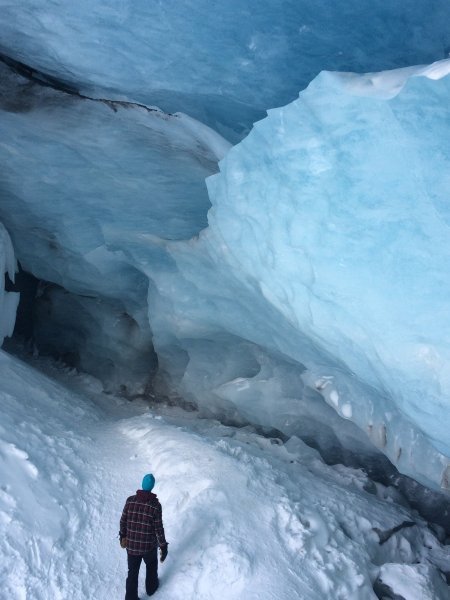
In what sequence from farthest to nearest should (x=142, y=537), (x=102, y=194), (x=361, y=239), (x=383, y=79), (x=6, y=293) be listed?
(x=6, y=293), (x=102, y=194), (x=361, y=239), (x=142, y=537), (x=383, y=79)

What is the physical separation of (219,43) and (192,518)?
4334 mm

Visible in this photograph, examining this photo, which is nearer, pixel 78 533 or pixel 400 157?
pixel 400 157

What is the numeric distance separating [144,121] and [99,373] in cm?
666

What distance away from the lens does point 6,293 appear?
27.5ft

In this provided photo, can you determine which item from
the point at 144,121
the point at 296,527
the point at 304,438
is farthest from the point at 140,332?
the point at 296,527

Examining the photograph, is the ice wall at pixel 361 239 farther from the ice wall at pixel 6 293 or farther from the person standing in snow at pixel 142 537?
the ice wall at pixel 6 293

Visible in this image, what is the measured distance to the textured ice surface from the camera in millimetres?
3865

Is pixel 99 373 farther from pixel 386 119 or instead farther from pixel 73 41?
pixel 386 119

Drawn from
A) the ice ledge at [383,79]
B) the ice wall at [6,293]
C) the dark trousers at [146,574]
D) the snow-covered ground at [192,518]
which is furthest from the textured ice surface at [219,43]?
the dark trousers at [146,574]

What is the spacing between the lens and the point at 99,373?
11008 millimetres

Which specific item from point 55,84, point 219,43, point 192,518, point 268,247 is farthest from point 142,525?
point 55,84

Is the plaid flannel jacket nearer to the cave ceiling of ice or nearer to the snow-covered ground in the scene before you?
the snow-covered ground

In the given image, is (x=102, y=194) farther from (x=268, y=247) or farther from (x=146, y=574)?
(x=146, y=574)

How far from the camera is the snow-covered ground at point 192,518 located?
4098mm
